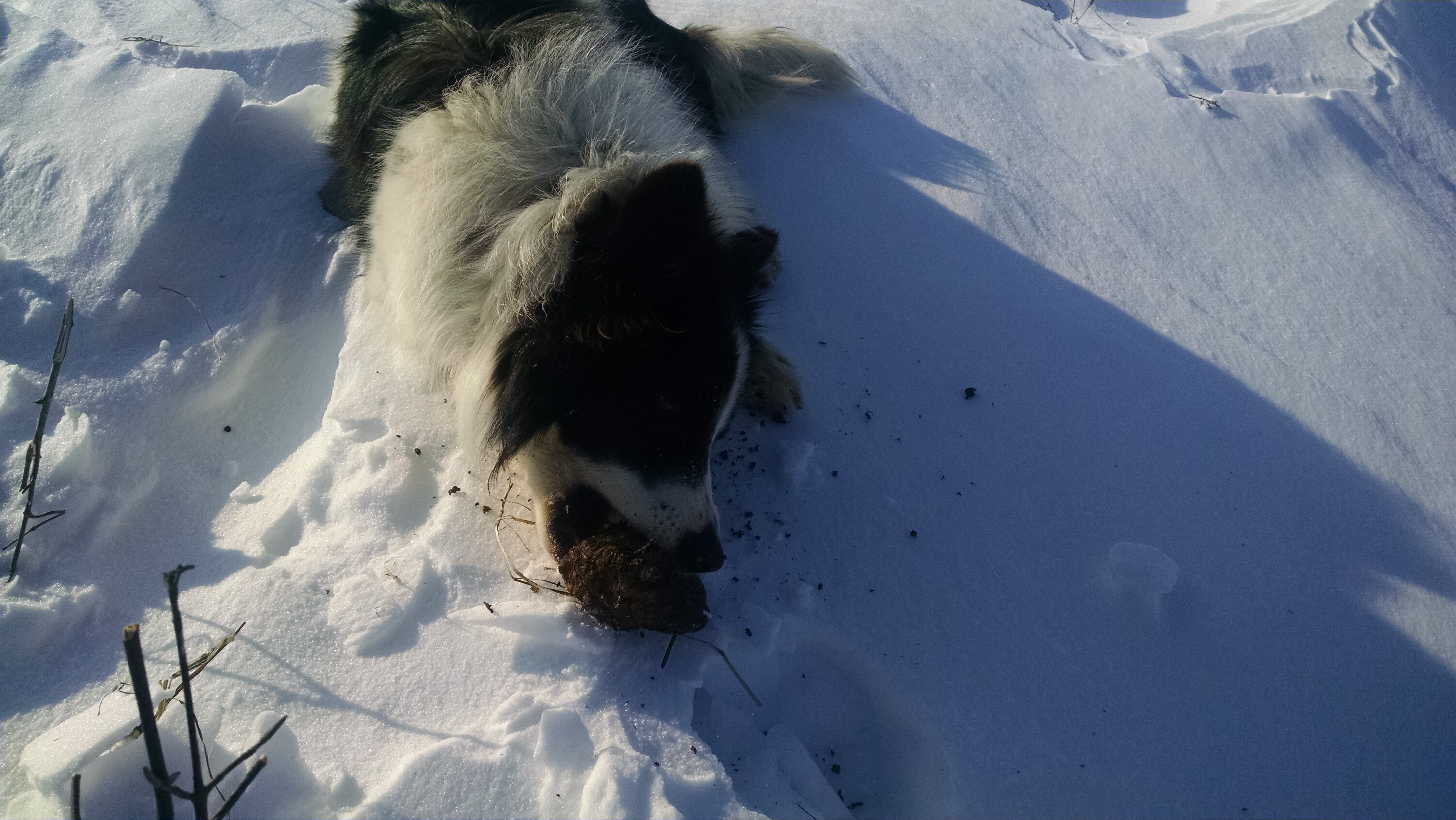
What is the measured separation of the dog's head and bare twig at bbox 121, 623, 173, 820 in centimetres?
90

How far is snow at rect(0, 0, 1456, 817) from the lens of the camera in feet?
5.68

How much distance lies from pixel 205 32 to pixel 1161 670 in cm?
459

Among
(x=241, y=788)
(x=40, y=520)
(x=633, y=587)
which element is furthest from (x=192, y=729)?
(x=40, y=520)

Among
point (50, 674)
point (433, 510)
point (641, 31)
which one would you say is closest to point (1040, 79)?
point (641, 31)

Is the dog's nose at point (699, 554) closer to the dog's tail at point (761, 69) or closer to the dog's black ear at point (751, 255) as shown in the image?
the dog's black ear at point (751, 255)

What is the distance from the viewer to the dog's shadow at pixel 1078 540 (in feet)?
6.27

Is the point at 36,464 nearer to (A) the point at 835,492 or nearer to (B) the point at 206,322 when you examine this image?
(B) the point at 206,322

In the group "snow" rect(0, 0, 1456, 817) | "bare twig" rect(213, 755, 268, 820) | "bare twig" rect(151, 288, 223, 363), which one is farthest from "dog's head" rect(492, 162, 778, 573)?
"bare twig" rect(151, 288, 223, 363)

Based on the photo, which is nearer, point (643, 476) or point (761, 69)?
point (643, 476)

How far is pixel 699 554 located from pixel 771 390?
672mm

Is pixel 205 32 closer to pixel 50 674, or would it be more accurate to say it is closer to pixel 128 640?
pixel 50 674

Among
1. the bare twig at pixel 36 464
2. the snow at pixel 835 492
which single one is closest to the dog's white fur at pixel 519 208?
the snow at pixel 835 492

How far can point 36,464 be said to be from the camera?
1.95 metres

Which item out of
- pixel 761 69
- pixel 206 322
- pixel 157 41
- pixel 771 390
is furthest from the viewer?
pixel 761 69
